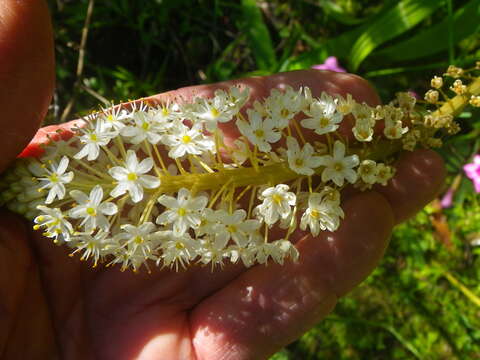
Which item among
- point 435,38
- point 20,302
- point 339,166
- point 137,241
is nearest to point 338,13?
point 435,38

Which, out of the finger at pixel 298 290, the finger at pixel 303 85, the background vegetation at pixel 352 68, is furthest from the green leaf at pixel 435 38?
the finger at pixel 298 290

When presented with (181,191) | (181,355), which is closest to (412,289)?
(181,355)

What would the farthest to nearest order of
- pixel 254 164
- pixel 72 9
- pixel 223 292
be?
pixel 72 9, pixel 223 292, pixel 254 164

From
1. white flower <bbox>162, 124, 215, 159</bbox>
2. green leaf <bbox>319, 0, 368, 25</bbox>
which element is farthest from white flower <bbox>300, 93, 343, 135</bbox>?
green leaf <bbox>319, 0, 368, 25</bbox>

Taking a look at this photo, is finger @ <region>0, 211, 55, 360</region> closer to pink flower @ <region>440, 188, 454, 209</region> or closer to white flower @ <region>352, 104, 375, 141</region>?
white flower @ <region>352, 104, 375, 141</region>

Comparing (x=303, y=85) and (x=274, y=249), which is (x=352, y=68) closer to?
(x=303, y=85)

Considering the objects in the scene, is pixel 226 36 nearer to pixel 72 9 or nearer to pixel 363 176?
pixel 72 9

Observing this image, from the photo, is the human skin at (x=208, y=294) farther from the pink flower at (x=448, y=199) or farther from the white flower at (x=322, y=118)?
the pink flower at (x=448, y=199)
